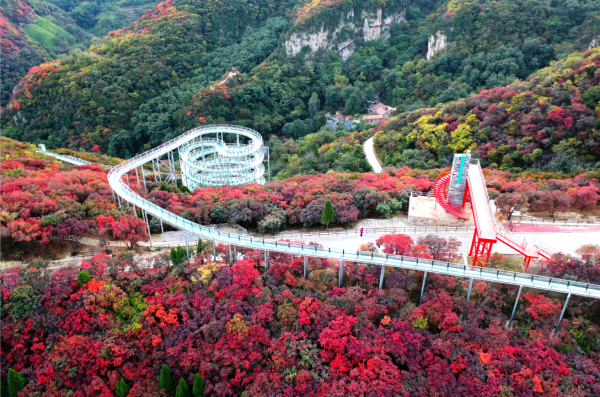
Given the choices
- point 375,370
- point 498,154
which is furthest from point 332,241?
point 498,154

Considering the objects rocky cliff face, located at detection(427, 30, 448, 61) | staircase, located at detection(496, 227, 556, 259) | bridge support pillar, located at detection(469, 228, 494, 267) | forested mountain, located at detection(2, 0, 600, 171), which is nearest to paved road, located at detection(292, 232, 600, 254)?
staircase, located at detection(496, 227, 556, 259)

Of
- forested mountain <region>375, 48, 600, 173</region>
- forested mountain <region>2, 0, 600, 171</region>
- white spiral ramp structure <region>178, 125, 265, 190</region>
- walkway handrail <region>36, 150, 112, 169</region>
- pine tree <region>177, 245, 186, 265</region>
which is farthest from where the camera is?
forested mountain <region>2, 0, 600, 171</region>

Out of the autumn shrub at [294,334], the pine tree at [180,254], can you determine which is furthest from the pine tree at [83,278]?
the pine tree at [180,254]

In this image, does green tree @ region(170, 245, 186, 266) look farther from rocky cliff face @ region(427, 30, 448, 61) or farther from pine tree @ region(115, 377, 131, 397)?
rocky cliff face @ region(427, 30, 448, 61)

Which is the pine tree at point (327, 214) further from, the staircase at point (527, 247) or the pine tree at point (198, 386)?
the pine tree at point (198, 386)

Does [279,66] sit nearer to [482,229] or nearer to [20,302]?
[482,229]

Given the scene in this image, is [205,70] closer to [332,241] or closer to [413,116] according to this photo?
[413,116]

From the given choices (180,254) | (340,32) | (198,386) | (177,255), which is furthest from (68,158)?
(340,32)
